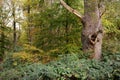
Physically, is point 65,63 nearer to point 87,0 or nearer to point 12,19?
point 87,0

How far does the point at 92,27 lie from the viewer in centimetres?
696

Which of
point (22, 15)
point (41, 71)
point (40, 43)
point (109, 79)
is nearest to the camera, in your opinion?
point (41, 71)

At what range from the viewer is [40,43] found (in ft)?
25.7

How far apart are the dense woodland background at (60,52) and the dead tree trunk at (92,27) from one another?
0.32m

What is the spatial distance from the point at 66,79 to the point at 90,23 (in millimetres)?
2483

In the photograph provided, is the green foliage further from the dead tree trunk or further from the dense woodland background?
the dead tree trunk

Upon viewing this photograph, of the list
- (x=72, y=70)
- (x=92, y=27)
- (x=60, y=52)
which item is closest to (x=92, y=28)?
(x=92, y=27)

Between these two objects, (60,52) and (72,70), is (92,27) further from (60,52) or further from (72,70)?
(72,70)

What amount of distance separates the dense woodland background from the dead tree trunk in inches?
12.6

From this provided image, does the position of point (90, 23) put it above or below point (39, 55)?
above

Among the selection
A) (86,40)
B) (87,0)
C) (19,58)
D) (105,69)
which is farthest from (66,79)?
(87,0)

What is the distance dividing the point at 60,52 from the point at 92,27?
4.84 feet

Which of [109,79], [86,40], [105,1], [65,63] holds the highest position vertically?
[105,1]

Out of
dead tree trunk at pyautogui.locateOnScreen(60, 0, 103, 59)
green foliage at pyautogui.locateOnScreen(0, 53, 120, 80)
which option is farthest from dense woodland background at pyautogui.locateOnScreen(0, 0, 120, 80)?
dead tree trunk at pyautogui.locateOnScreen(60, 0, 103, 59)
